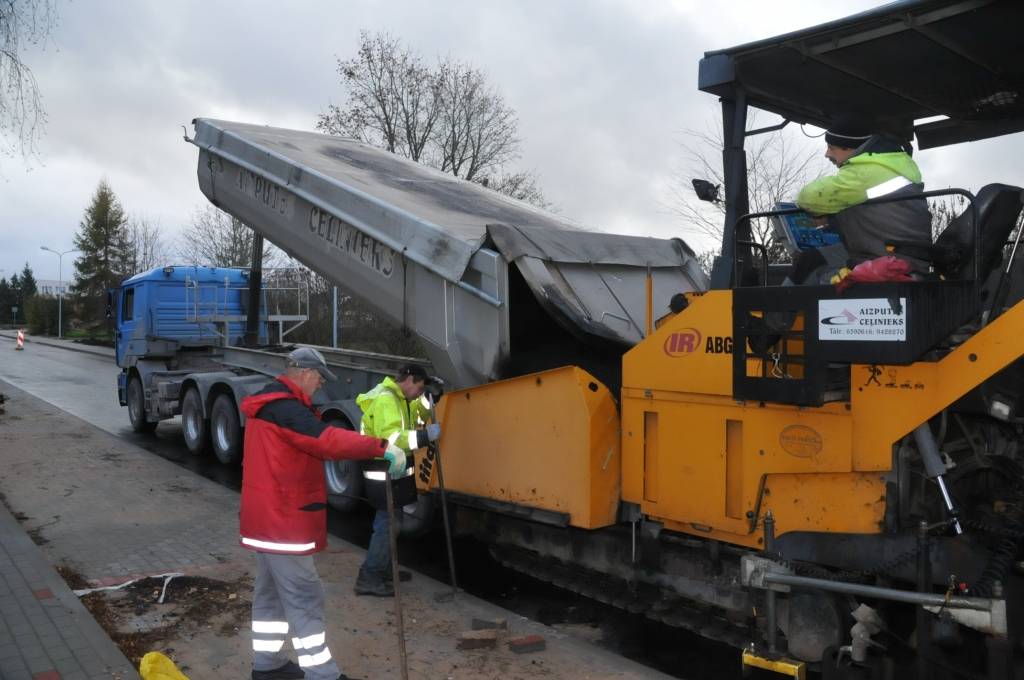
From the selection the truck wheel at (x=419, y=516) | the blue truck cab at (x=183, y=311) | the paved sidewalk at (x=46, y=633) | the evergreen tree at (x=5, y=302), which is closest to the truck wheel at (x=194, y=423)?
the blue truck cab at (x=183, y=311)

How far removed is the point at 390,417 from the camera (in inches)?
214

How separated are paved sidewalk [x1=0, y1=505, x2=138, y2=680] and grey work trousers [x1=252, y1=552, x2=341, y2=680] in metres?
0.66

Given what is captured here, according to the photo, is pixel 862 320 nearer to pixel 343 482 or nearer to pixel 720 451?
pixel 720 451

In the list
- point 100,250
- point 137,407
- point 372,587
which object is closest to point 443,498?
point 372,587

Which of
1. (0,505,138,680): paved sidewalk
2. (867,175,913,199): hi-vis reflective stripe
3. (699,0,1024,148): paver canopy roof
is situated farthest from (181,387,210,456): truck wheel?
(867,175,913,199): hi-vis reflective stripe

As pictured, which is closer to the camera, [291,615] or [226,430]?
[291,615]

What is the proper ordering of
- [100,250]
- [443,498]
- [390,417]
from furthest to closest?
[100,250]
[443,498]
[390,417]

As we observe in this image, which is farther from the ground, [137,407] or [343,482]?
[137,407]

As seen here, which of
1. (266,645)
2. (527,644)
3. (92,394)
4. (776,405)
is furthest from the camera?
(92,394)

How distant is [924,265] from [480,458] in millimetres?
3149

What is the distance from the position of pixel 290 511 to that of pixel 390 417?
1.59 m

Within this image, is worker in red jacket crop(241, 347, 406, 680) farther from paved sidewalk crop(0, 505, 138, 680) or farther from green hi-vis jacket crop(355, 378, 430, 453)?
green hi-vis jacket crop(355, 378, 430, 453)

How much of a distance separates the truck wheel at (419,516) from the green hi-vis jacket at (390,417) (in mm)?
1116

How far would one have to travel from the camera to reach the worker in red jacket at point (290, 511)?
3869 millimetres
